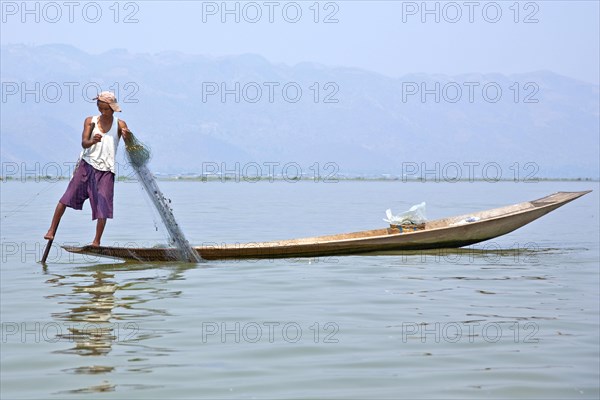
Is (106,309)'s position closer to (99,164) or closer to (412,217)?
(99,164)

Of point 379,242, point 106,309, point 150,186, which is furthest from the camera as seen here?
point 379,242

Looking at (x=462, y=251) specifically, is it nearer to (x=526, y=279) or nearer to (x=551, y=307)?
(x=526, y=279)

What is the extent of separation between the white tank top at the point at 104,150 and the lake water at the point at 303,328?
3.81ft

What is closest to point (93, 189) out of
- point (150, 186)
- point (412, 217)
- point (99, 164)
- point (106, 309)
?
point (99, 164)

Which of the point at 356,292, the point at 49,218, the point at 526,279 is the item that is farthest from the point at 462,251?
the point at 49,218

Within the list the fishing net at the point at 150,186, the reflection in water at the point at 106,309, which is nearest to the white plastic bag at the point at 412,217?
the fishing net at the point at 150,186

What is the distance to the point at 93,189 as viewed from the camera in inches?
401

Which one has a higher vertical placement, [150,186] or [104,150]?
[104,150]

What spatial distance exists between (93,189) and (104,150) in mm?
481

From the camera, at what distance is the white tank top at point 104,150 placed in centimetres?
998

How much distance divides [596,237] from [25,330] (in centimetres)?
1269

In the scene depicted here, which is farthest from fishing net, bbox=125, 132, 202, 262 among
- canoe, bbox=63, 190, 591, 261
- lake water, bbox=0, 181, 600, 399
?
lake water, bbox=0, 181, 600, 399

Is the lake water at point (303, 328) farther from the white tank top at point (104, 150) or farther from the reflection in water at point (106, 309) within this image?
the white tank top at point (104, 150)

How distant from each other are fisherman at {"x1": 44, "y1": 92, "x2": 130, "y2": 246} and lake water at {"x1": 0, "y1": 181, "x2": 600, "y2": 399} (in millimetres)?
740
